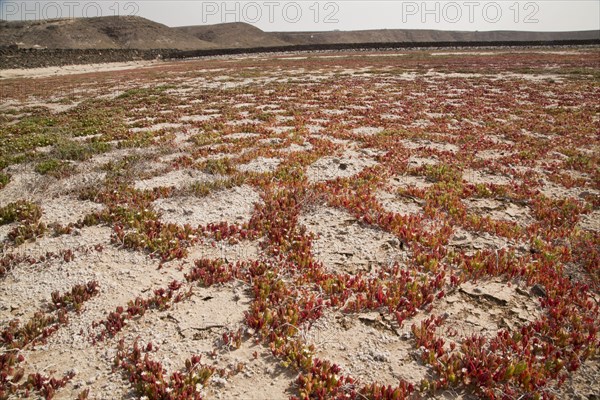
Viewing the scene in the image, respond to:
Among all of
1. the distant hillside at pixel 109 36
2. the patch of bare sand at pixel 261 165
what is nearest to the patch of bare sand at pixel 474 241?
the patch of bare sand at pixel 261 165

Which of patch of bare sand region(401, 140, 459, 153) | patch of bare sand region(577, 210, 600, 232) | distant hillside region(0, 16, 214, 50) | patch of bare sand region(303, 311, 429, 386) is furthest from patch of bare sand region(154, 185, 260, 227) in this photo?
distant hillside region(0, 16, 214, 50)

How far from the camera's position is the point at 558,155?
15.0 metres

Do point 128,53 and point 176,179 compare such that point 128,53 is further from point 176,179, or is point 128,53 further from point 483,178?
point 483,178

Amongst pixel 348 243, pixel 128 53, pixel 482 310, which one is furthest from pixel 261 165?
pixel 128 53

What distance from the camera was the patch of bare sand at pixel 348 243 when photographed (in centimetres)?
798

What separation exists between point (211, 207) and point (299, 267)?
3970 millimetres

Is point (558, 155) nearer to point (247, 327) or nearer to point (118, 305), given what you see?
point (247, 327)

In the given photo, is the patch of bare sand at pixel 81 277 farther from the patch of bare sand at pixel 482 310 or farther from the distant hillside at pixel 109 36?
the distant hillside at pixel 109 36

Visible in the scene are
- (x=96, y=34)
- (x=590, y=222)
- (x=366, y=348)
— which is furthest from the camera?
(x=96, y=34)

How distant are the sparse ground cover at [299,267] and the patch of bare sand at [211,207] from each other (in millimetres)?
67

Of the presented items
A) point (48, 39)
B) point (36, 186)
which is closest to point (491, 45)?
point (36, 186)

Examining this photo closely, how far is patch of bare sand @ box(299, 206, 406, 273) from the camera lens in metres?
7.98

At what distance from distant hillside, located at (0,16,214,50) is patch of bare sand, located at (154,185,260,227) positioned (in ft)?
496

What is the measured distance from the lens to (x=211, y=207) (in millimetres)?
10445
